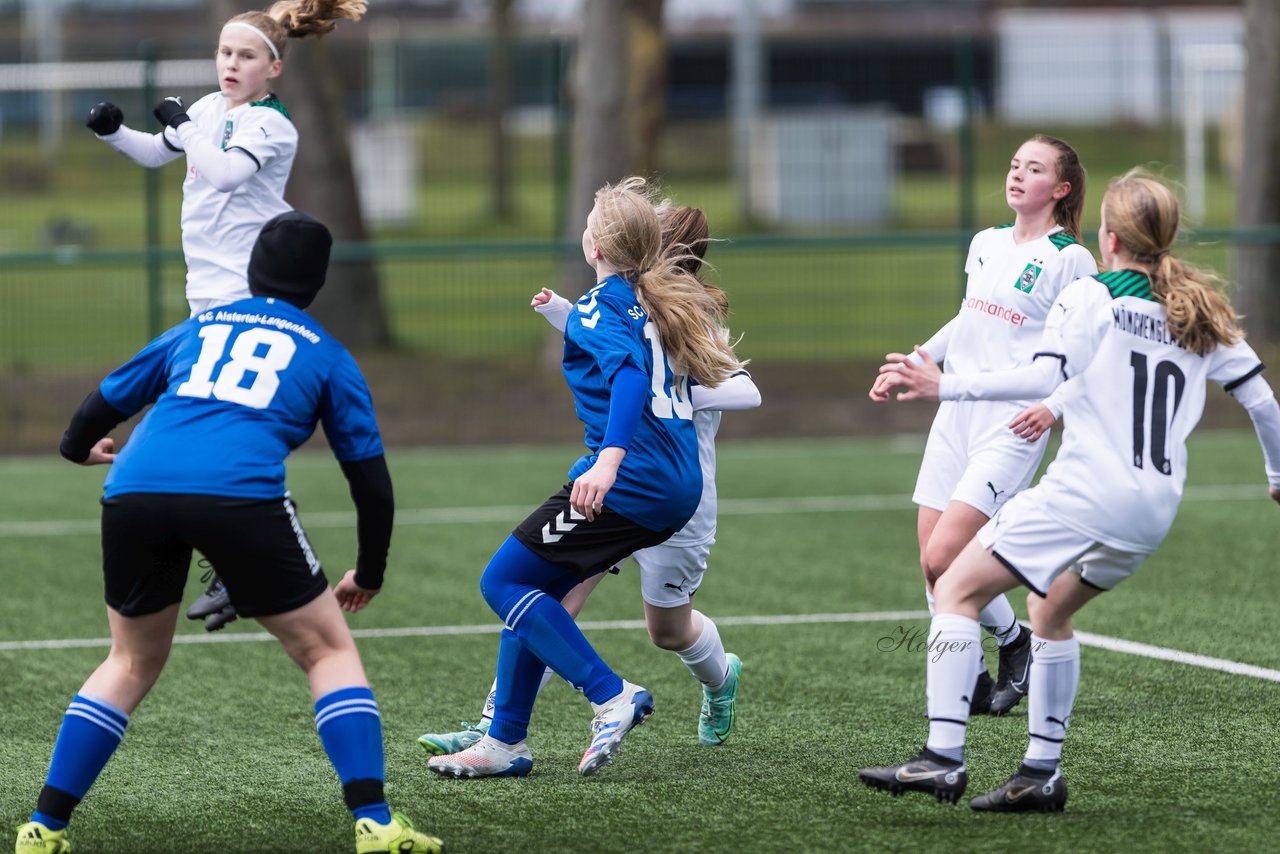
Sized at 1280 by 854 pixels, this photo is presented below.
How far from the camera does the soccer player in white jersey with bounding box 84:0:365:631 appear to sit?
6.41m

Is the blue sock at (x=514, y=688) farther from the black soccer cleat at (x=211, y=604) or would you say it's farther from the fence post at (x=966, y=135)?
the fence post at (x=966, y=135)

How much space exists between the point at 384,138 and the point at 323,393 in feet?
56.0

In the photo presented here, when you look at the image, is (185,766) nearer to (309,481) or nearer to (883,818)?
(883,818)

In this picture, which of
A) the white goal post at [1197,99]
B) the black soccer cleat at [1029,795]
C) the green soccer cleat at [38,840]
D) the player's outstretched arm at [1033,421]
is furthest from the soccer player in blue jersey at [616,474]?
the white goal post at [1197,99]

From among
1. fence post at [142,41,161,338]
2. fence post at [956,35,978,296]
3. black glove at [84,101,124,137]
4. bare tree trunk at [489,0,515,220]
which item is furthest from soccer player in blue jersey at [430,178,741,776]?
bare tree trunk at [489,0,515,220]

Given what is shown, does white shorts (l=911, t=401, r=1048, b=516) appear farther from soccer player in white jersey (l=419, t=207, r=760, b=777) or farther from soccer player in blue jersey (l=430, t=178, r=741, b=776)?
soccer player in blue jersey (l=430, t=178, r=741, b=776)

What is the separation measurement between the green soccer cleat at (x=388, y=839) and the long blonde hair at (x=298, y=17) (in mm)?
3186

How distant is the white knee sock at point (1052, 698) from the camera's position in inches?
192

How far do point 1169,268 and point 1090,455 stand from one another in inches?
20.9

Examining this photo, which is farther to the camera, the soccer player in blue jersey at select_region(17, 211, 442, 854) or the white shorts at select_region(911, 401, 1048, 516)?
the white shorts at select_region(911, 401, 1048, 516)

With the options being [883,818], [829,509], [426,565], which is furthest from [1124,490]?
[829,509]

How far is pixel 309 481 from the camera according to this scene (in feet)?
42.1

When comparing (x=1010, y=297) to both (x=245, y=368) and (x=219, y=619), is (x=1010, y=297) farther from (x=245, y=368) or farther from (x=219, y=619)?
(x=219, y=619)

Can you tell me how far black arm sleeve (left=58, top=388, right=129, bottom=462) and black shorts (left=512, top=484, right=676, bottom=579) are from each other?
4.02 ft
